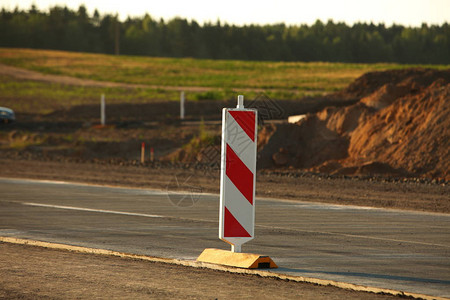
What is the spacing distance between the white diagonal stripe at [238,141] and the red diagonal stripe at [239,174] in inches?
2.1

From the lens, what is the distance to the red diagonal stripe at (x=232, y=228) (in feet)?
29.5

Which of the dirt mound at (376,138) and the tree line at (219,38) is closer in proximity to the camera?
the dirt mound at (376,138)

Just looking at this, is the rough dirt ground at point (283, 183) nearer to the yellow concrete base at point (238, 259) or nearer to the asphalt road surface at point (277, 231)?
the asphalt road surface at point (277, 231)

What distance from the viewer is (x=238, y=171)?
898cm

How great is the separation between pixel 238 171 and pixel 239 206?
38cm

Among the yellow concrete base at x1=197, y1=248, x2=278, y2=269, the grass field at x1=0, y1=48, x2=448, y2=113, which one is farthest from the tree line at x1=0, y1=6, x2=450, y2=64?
the yellow concrete base at x1=197, y1=248, x2=278, y2=269

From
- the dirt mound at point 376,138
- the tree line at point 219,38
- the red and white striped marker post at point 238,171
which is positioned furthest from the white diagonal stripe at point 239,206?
the tree line at point 219,38

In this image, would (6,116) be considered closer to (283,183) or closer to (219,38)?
(283,183)

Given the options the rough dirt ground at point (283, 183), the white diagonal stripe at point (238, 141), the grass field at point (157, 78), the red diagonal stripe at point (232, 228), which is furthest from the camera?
the grass field at point (157, 78)

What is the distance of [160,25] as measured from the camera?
183 meters

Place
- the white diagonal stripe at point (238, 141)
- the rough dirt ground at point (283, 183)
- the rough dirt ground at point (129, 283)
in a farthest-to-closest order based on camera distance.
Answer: the rough dirt ground at point (283, 183) → the white diagonal stripe at point (238, 141) → the rough dirt ground at point (129, 283)

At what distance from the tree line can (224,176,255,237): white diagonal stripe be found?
8991 centimetres

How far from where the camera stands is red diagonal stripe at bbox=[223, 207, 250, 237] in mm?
9000

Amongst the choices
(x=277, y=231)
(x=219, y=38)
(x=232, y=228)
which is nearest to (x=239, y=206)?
(x=232, y=228)
